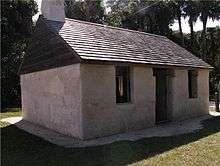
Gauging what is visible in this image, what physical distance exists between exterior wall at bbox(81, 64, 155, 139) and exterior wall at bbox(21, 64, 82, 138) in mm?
298

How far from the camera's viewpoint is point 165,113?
17.5 metres

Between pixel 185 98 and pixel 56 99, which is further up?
pixel 56 99

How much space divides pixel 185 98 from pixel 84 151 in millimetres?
8738

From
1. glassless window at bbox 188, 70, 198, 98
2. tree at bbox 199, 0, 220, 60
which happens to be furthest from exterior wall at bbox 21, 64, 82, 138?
tree at bbox 199, 0, 220, 60

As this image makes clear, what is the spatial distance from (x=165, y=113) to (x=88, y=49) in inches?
228

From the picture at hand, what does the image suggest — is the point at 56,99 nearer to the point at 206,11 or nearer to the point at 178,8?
the point at 178,8

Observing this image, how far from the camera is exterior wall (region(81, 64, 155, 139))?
13.2 metres

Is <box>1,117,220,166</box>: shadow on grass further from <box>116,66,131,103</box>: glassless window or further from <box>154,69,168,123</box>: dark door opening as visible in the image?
<box>154,69,168,123</box>: dark door opening

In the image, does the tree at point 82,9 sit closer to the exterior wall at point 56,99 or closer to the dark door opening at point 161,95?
the exterior wall at point 56,99

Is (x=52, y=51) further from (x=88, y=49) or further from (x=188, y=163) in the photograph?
(x=188, y=163)

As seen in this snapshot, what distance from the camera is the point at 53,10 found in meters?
16.9

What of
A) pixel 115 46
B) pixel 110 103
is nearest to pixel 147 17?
pixel 115 46

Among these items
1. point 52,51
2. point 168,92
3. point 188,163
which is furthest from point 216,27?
point 188,163

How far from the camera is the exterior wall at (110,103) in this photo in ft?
43.4
